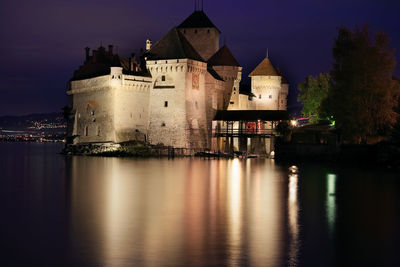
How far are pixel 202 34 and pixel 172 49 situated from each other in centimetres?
1147

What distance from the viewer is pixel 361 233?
16.4 meters

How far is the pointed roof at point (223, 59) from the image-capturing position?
57625 mm

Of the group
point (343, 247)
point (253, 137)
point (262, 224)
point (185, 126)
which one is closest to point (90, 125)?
point (185, 126)

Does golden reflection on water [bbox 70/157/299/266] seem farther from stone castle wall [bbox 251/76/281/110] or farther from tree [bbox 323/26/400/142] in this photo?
stone castle wall [bbox 251/76/281/110]

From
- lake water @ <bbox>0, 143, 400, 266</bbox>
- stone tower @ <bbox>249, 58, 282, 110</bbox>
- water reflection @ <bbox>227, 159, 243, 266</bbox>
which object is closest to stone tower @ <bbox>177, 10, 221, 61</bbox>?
stone tower @ <bbox>249, 58, 282, 110</bbox>

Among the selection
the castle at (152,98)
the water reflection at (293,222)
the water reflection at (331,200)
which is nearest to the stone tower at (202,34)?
the castle at (152,98)

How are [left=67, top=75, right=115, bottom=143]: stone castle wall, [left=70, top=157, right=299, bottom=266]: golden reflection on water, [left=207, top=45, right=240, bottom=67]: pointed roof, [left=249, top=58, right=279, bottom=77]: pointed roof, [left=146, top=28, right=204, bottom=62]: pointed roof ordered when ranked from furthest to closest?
[left=249, top=58, right=279, bottom=77]: pointed roof, [left=207, top=45, right=240, bottom=67]: pointed roof, [left=146, top=28, right=204, bottom=62]: pointed roof, [left=67, top=75, right=115, bottom=143]: stone castle wall, [left=70, top=157, right=299, bottom=266]: golden reflection on water

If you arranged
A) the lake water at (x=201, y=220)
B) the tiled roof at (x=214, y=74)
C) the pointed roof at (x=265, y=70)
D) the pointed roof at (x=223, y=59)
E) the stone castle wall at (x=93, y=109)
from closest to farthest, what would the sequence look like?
1. the lake water at (x=201, y=220)
2. the stone castle wall at (x=93, y=109)
3. the tiled roof at (x=214, y=74)
4. the pointed roof at (x=223, y=59)
5. the pointed roof at (x=265, y=70)

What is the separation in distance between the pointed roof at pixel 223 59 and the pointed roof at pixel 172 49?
7.44 meters

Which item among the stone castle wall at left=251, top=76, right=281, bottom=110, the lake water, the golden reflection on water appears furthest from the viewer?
the stone castle wall at left=251, top=76, right=281, bottom=110

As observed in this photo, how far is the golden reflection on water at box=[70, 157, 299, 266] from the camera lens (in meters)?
13.9

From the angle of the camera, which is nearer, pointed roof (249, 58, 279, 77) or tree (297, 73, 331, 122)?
tree (297, 73, 331, 122)

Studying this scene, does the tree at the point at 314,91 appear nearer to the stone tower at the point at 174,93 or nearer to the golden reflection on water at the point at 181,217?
the stone tower at the point at 174,93

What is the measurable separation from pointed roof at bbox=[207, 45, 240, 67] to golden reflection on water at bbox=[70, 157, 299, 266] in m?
24.3
